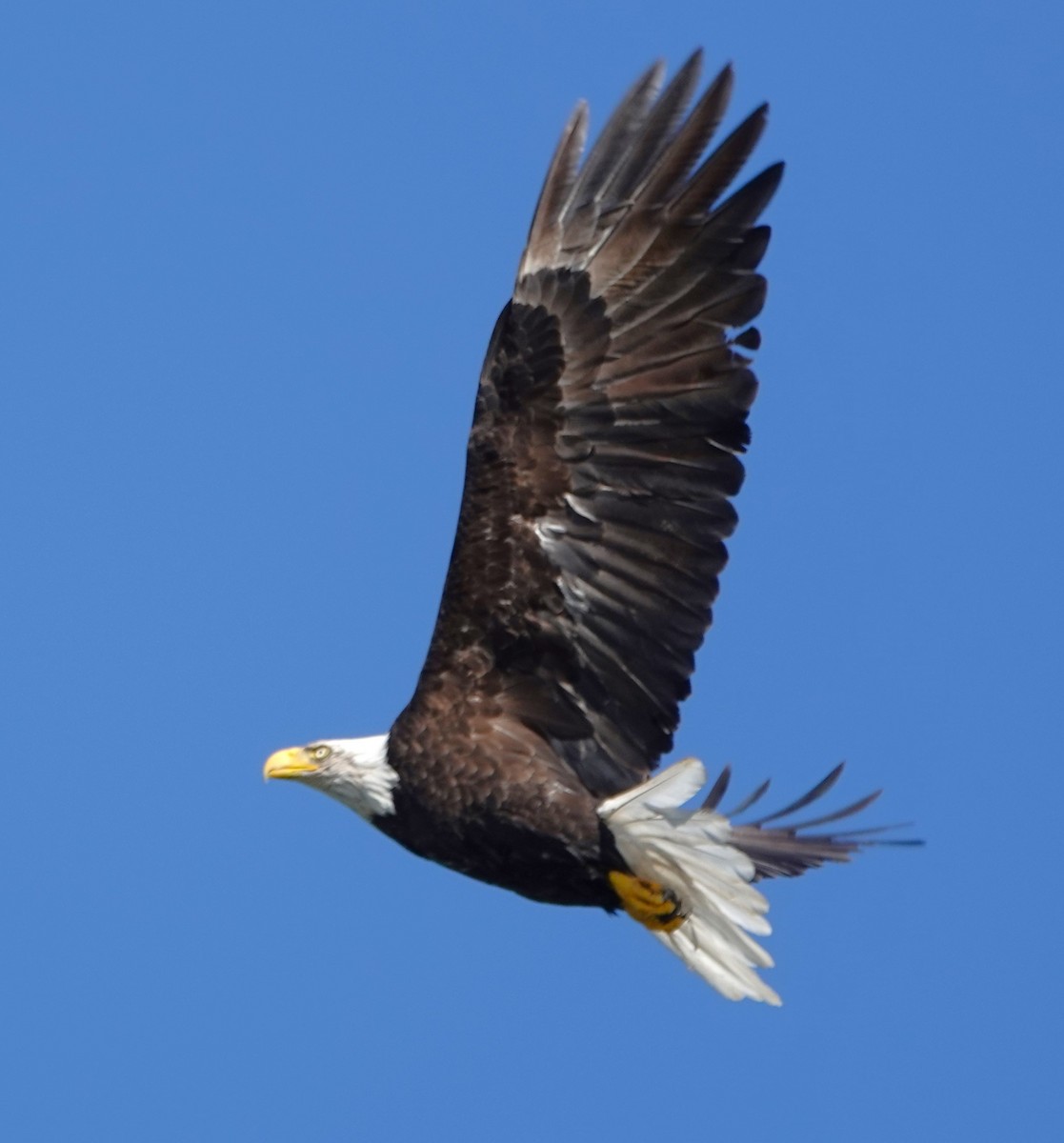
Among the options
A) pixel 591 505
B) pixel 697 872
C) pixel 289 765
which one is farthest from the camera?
pixel 289 765

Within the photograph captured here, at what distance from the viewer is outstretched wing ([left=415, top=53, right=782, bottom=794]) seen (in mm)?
11023

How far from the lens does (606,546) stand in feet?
37.2

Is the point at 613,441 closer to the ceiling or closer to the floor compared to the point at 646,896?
closer to the ceiling

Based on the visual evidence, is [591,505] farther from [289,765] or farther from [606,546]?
[289,765]

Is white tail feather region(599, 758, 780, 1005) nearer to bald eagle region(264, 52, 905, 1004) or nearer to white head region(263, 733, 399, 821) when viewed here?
bald eagle region(264, 52, 905, 1004)

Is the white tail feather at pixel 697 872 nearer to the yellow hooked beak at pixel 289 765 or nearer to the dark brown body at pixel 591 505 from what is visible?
the dark brown body at pixel 591 505

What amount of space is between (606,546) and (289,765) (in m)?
1.62

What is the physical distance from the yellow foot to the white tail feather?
26 millimetres

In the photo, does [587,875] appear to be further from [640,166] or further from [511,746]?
[640,166]

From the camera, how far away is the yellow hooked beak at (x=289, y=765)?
39.2ft

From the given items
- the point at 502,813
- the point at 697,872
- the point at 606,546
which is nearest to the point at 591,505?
the point at 606,546

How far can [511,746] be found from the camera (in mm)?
11422

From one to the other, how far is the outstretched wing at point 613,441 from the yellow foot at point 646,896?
392mm

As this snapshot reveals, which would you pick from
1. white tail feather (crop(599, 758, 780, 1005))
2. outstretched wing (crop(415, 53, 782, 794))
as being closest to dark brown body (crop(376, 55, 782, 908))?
outstretched wing (crop(415, 53, 782, 794))
